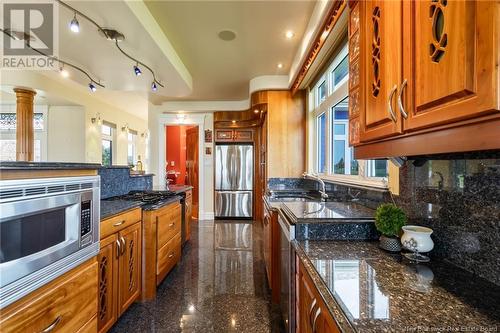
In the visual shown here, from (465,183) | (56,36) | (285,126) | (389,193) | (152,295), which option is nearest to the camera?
(465,183)

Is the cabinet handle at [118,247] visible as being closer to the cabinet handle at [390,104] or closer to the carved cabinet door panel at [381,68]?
the carved cabinet door panel at [381,68]

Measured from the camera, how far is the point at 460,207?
966 millimetres

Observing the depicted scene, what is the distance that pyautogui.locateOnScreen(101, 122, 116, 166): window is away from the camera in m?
6.71

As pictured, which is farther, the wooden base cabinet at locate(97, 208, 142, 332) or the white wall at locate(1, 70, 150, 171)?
the white wall at locate(1, 70, 150, 171)

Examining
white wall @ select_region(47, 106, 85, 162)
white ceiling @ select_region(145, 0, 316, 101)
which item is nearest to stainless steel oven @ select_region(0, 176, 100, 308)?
white ceiling @ select_region(145, 0, 316, 101)

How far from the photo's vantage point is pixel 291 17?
98.8 inches

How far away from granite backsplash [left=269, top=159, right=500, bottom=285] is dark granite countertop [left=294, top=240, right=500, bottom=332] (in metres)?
0.07

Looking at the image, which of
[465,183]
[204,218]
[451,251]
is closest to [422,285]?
[451,251]

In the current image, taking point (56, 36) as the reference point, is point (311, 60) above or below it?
below

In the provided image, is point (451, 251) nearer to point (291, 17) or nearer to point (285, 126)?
point (291, 17)

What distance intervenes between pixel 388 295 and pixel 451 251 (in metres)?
0.47

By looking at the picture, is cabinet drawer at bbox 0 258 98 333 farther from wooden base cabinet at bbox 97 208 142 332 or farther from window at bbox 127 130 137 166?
window at bbox 127 130 137 166

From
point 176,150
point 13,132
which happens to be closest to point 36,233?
point 13,132

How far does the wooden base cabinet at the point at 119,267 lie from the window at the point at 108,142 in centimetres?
548
